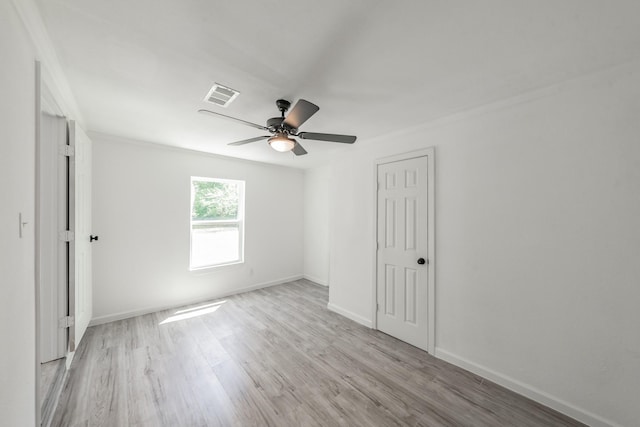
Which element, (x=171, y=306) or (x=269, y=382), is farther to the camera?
(x=171, y=306)

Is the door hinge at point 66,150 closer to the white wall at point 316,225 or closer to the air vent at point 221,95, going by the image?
the air vent at point 221,95

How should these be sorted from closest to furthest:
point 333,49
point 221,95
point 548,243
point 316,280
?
point 333,49
point 548,243
point 221,95
point 316,280

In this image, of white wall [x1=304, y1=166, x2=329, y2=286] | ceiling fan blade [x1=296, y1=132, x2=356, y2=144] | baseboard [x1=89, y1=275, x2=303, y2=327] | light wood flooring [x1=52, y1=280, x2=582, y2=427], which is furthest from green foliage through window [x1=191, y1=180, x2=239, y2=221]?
ceiling fan blade [x1=296, y1=132, x2=356, y2=144]

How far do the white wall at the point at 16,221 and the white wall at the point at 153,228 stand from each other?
7.46ft

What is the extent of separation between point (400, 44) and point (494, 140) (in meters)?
1.39

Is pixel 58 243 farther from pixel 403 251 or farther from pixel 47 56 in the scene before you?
pixel 403 251

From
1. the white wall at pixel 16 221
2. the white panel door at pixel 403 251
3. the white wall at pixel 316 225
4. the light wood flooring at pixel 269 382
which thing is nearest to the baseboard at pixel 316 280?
the white wall at pixel 316 225

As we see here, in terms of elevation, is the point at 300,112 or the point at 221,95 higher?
the point at 221,95

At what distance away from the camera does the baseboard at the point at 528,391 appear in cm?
170

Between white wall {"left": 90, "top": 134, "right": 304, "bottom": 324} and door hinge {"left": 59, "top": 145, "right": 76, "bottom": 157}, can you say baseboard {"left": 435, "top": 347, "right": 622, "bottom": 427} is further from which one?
door hinge {"left": 59, "top": 145, "right": 76, "bottom": 157}

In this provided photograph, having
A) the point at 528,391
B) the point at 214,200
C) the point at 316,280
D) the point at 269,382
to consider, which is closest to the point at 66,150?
the point at 214,200

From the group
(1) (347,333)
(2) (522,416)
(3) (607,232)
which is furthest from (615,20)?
(1) (347,333)

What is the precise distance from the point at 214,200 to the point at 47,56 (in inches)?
112

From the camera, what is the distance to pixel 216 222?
4.27 meters
